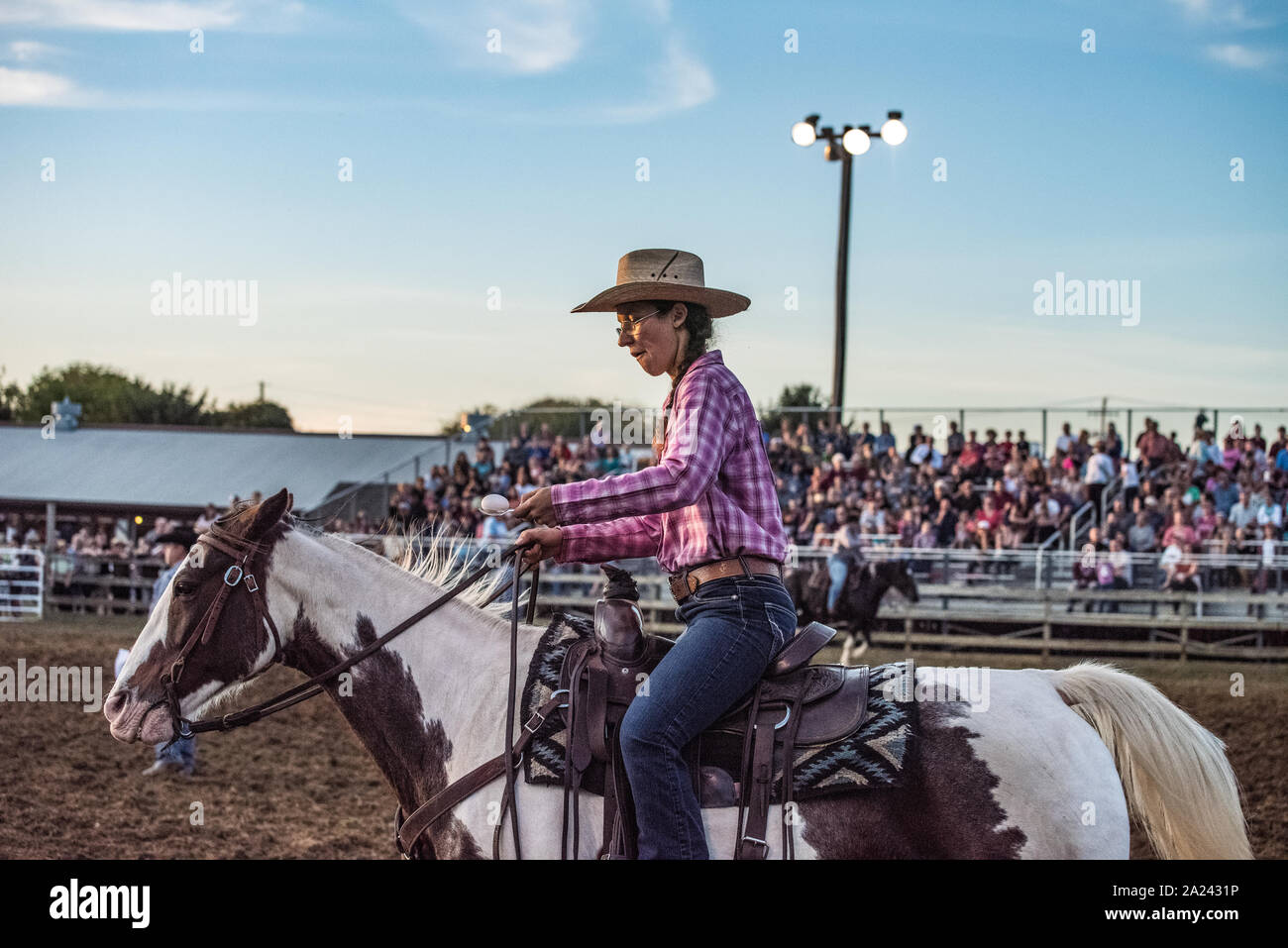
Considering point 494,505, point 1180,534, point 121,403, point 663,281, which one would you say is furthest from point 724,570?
point 121,403

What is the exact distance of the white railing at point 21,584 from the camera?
1992cm

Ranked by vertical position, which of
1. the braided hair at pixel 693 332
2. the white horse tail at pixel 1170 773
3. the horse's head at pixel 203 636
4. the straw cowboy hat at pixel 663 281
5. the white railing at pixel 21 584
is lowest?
the white railing at pixel 21 584

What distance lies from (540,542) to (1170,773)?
1.86 meters

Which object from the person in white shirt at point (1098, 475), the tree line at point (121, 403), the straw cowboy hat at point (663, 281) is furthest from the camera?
the tree line at point (121, 403)

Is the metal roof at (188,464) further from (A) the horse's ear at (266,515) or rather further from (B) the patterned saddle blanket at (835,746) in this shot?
(B) the patterned saddle blanket at (835,746)

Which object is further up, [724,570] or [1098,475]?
[1098,475]

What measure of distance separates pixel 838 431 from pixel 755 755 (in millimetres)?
16040

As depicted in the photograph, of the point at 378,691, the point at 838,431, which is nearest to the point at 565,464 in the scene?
the point at 838,431

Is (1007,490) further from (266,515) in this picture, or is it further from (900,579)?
(266,515)

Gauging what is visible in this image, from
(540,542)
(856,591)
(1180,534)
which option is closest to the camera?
(540,542)

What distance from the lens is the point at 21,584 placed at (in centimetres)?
2106

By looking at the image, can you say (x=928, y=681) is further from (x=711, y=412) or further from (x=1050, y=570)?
(x=1050, y=570)

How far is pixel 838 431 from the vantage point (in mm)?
18875

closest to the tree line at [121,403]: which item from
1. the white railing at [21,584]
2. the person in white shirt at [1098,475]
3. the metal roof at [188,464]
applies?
the metal roof at [188,464]
